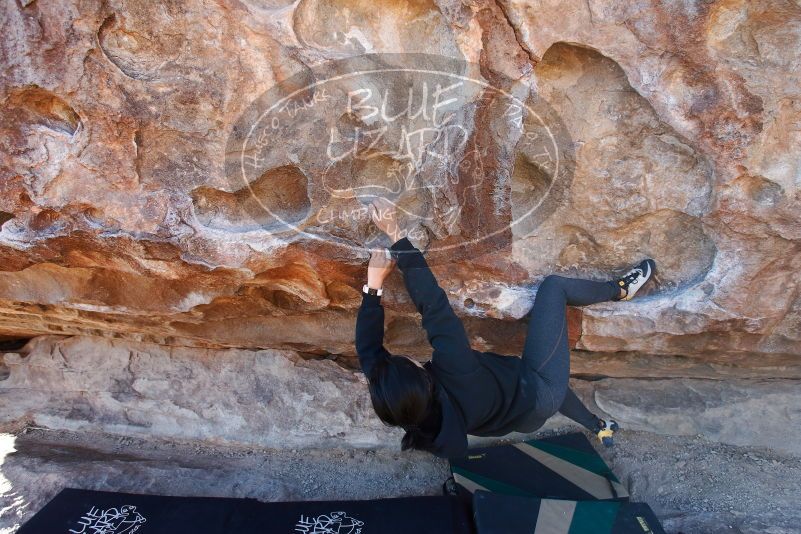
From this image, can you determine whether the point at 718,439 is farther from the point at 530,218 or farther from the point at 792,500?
the point at 530,218

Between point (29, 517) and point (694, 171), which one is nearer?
point (694, 171)

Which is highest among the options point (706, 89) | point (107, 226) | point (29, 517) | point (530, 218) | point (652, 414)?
point (706, 89)

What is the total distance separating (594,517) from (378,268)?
1001 mm

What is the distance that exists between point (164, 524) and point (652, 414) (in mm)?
1789

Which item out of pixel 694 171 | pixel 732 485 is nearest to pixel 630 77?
pixel 694 171

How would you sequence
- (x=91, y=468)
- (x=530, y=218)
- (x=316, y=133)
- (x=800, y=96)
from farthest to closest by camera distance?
(x=91, y=468) → (x=530, y=218) → (x=316, y=133) → (x=800, y=96)

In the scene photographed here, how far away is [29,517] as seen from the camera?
1.99 metres

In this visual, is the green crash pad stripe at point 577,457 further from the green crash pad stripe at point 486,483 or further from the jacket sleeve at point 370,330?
the jacket sleeve at point 370,330

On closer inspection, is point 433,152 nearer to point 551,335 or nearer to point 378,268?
point 378,268

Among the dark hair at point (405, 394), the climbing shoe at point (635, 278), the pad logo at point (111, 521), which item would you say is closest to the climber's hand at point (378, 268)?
the dark hair at point (405, 394)

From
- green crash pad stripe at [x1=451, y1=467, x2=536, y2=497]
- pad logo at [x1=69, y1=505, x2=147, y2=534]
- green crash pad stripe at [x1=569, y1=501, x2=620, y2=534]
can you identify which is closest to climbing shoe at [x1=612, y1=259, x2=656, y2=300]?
green crash pad stripe at [x1=569, y1=501, x2=620, y2=534]

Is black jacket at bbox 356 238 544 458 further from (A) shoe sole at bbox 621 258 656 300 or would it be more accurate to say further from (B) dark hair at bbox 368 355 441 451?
(A) shoe sole at bbox 621 258 656 300

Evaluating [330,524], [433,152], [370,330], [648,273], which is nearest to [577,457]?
[648,273]

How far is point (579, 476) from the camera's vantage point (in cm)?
210
